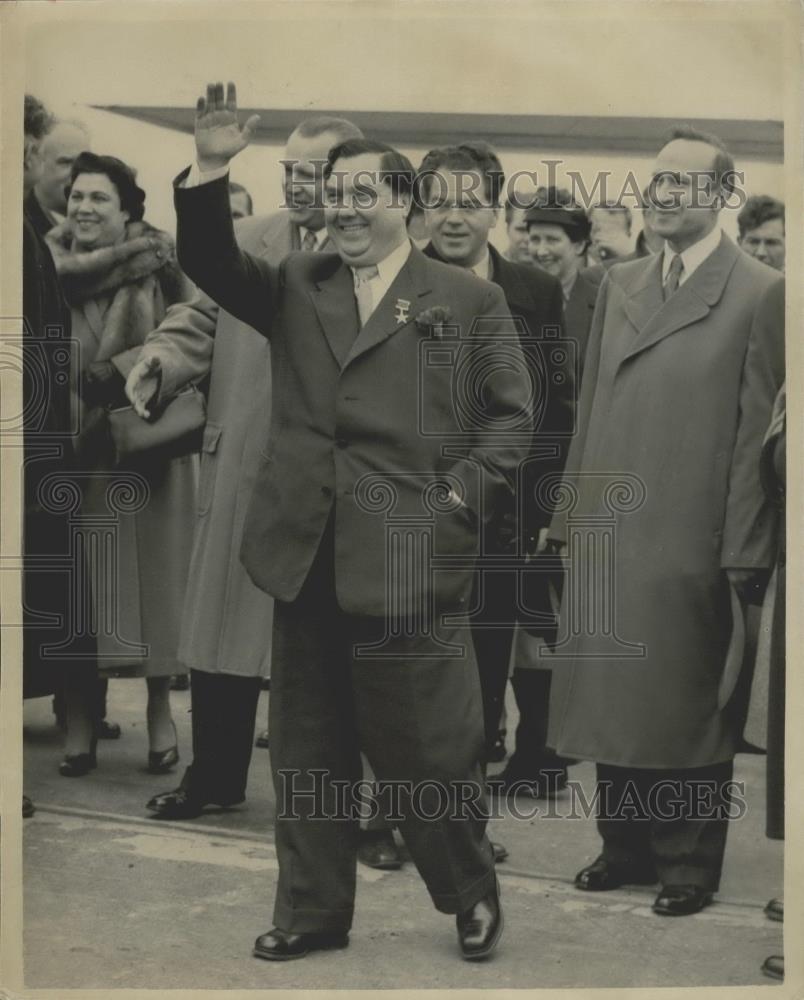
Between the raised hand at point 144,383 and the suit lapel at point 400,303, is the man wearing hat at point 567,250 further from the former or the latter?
the raised hand at point 144,383

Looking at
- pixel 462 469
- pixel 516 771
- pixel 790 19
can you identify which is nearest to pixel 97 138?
pixel 462 469

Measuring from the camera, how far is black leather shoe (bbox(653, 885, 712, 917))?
531cm

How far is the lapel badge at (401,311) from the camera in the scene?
4988 mm

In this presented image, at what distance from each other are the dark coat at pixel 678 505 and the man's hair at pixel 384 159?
0.82m

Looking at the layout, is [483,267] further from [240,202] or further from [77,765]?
[77,765]

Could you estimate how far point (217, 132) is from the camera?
4664mm

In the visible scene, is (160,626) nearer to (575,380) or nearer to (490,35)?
(575,380)

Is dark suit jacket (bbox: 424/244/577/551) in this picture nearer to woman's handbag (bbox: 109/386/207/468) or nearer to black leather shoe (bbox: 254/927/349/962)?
woman's handbag (bbox: 109/386/207/468)

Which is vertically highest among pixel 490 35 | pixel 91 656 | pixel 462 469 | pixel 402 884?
pixel 490 35

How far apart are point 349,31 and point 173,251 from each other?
103cm

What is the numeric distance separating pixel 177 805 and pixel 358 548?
50.3 inches

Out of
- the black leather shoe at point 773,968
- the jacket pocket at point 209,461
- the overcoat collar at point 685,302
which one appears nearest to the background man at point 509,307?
the overcoat collar at point 685,302

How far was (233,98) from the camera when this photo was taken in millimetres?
4707

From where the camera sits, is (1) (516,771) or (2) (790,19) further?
(1) (516,771)
